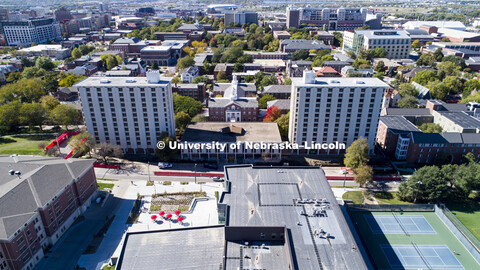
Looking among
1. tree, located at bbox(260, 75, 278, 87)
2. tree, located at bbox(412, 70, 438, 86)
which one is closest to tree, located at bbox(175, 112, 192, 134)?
tree, located at bbox(260, 75, 278, 87)

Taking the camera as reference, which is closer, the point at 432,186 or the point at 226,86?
the point at 432,186

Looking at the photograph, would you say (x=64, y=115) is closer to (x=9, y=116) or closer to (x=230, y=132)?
(x=9, y=116)

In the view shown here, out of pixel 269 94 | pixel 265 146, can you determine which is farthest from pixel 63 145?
pixel 269 94

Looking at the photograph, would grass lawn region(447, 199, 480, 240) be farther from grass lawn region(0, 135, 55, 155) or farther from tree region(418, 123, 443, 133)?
grass lawn region(0, 135, 55, 155)

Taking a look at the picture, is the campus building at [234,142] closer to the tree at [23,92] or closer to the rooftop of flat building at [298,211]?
the rooftop of flat building at [298,211]

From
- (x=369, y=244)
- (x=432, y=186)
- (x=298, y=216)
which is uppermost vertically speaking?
(x=298, y=216)

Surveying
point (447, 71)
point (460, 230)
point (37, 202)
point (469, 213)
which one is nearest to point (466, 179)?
point (469, 213)

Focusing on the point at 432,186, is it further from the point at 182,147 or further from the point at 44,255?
the point at 44,255
